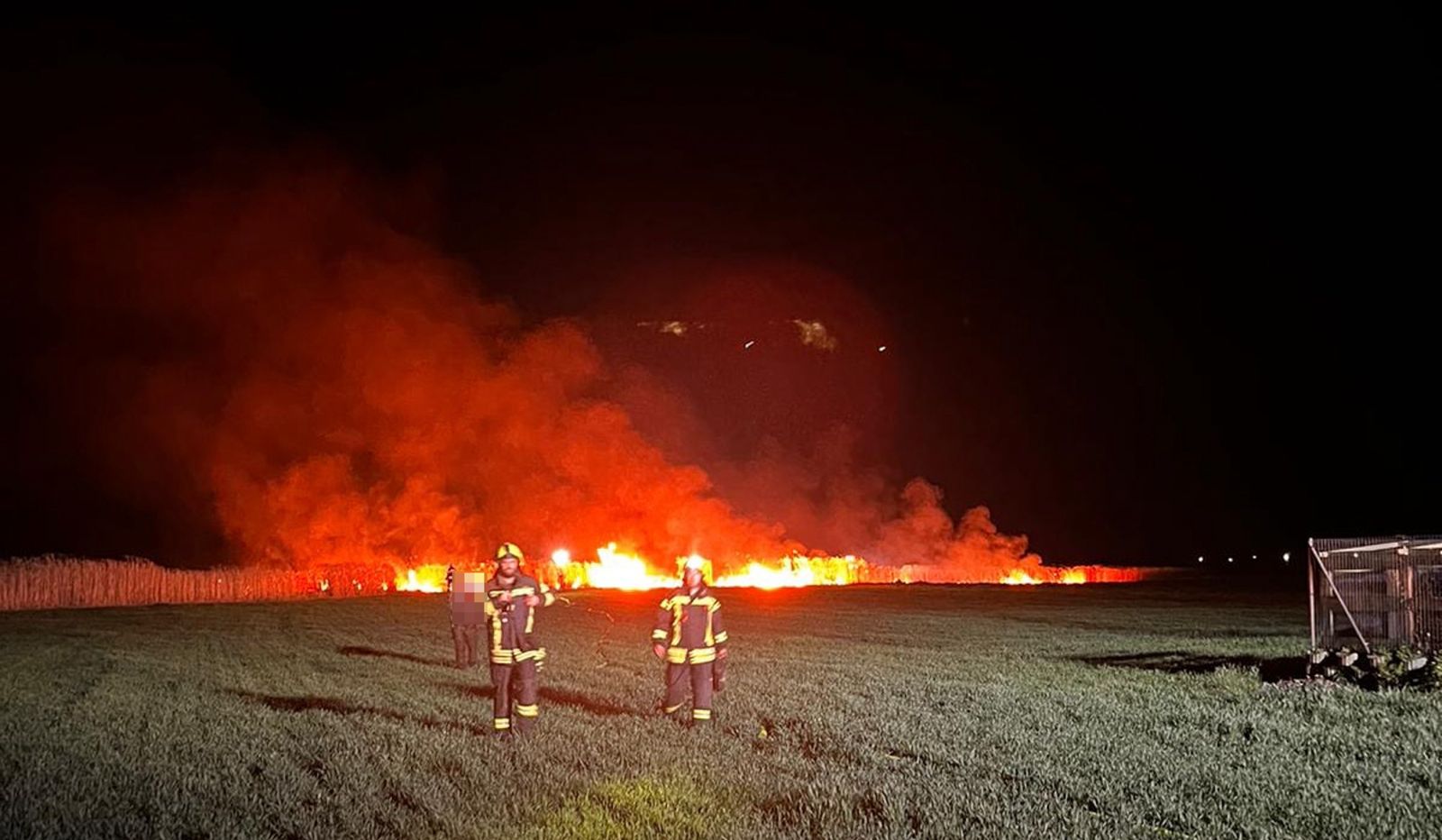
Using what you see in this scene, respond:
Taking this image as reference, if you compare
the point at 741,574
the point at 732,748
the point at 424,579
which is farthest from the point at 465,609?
the point at 741,574

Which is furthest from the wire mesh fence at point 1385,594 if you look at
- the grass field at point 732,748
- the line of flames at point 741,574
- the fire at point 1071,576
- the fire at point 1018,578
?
the fire at point 1018,578

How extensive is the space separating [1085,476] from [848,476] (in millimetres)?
56474

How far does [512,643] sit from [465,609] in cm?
852

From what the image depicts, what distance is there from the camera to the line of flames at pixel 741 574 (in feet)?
191

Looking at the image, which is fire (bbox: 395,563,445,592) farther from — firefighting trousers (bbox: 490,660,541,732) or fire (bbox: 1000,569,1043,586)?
firefighting trousers (bbox: 490,660,541,732)

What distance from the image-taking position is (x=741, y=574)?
65750mm

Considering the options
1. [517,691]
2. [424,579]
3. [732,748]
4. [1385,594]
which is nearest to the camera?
[732,748]

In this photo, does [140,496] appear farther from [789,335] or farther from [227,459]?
[789,335]

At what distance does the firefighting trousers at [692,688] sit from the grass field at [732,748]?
44 cm

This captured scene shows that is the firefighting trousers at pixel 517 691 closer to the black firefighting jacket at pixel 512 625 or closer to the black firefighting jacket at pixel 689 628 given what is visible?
the black firefighting jacket at pixel 512 625

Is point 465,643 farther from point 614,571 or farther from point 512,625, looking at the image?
point 614,571

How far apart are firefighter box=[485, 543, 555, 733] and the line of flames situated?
137 ft

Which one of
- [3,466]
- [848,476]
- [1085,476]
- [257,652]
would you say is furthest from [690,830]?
[1085,476]

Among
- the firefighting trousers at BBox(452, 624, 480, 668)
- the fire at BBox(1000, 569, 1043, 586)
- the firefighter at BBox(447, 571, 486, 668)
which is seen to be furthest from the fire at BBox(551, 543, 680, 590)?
the firefighter at BBox(447, 571, 486, 668)
